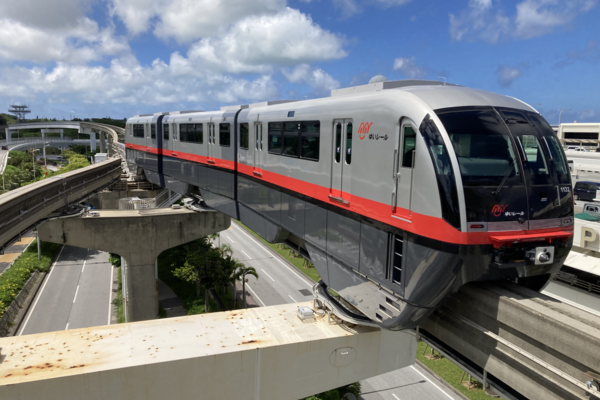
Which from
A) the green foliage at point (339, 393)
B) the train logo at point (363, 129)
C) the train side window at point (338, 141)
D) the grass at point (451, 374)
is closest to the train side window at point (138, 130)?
the green foliage at point (339, 393)

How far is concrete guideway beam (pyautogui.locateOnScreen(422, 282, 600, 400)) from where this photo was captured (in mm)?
5262

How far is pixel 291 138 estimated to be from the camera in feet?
33.2

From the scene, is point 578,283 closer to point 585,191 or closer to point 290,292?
point 585,191

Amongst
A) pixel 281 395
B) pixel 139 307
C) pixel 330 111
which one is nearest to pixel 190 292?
pixel 139 307

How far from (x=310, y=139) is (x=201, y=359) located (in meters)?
4.91

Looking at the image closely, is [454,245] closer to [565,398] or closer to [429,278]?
[429,278]

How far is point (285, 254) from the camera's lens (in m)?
41.7

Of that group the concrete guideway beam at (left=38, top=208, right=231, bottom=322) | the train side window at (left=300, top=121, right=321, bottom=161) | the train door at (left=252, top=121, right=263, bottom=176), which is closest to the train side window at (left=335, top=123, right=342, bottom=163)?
the train side window at (left=300, top=121, right=321, bottom=161)

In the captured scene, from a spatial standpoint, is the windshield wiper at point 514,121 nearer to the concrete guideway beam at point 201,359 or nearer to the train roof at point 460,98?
the train roof at point 460,98

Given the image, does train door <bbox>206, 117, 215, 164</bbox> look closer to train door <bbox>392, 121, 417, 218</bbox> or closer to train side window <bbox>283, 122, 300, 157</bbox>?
train side window <bbox>283, 122, 300, 157</bbox>

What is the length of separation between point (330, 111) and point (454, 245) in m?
3.81

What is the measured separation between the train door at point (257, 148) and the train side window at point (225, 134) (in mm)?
2199

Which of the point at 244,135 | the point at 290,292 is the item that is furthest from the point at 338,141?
the point at 290,292

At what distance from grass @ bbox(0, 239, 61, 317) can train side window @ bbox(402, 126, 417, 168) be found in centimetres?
2322
